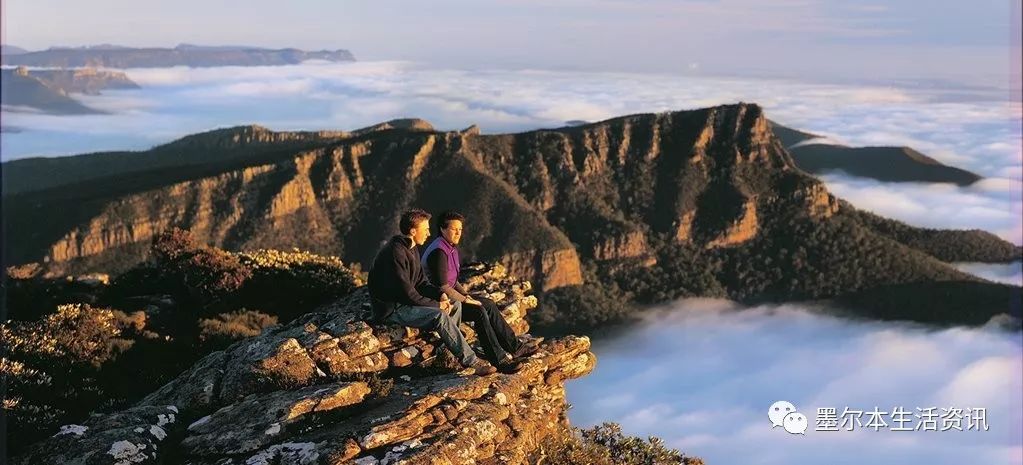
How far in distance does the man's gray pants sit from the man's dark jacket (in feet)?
0.59

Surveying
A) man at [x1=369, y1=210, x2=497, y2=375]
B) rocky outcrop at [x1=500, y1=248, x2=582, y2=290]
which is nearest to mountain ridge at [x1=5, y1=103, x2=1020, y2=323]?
rocky outcrop at [x1=500, y1=248, x2=582, y2=290]

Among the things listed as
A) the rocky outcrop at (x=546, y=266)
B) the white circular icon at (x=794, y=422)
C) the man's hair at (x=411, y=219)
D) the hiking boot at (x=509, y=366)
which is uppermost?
the man's hair at (x=411, y=219)

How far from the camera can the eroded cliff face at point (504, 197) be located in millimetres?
100688

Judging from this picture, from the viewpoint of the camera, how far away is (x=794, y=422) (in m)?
28.1

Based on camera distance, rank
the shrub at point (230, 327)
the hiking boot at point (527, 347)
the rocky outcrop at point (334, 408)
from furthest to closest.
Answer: the shrub at point (230, 327) < the hiking boot at point (527, 347) < the rocky outcrop at point (334, 408)

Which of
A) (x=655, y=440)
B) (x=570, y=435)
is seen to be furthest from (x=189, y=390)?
(x=655, y=440)

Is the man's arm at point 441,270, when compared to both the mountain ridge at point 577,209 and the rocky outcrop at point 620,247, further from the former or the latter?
the rocky outcrop at point 620,247

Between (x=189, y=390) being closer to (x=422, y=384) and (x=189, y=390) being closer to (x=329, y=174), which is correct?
(x=422, y=384)

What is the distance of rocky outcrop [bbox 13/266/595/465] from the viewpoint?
1033 cm

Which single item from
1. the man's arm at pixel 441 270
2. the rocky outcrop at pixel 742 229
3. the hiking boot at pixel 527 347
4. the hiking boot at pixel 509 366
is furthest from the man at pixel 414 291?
the rocky outcrop at pixel 742 229

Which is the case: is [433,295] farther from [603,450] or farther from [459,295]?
[603,450]

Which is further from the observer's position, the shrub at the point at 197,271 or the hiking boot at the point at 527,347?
the shrub at the point at 197,271

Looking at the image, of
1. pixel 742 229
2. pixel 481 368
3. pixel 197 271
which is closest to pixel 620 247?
pixel 742 229

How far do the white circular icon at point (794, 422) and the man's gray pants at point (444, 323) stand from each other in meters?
18.3
